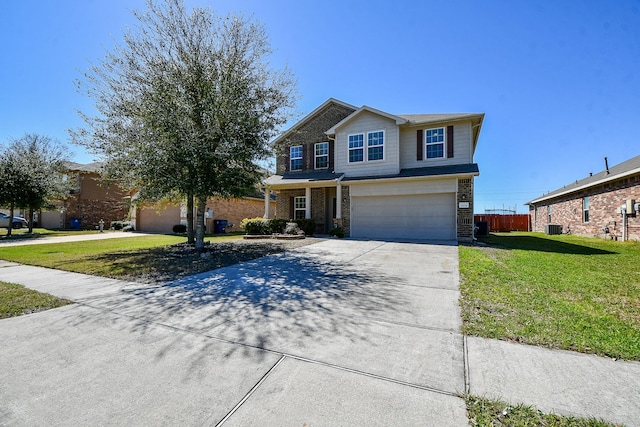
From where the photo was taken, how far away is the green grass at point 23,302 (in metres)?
4.04

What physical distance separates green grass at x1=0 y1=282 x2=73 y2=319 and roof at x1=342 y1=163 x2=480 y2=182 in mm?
11899

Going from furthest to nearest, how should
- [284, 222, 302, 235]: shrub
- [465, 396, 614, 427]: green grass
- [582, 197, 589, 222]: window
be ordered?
[582, 197, 589, 222]: window, [284, 222, 302, 235]: shrub, [465, 396, 614, 427]: green grass

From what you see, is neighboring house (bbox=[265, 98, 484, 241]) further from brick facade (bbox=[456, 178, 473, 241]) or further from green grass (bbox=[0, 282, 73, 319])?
green grass (bbox=[0, 282, 73, 319])

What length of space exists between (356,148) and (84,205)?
24158mm

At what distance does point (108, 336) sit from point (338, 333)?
268 cm

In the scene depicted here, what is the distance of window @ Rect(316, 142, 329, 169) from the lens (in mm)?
16734

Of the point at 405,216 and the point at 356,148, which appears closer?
the point at 405,216

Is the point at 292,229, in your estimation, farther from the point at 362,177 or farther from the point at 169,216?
the point at 169,216

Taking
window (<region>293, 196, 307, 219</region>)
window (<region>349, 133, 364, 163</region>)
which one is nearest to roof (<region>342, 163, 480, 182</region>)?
window (<region>349, 133, 364, 163</region>)

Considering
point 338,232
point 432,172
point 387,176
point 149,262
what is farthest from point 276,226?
point 432,172

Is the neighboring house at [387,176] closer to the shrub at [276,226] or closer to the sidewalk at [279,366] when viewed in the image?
the shrub at [276,226]

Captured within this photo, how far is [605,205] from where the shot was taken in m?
14.8

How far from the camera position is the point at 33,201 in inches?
674

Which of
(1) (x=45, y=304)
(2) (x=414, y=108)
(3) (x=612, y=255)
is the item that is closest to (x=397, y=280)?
(1) (x=45, y=304)
